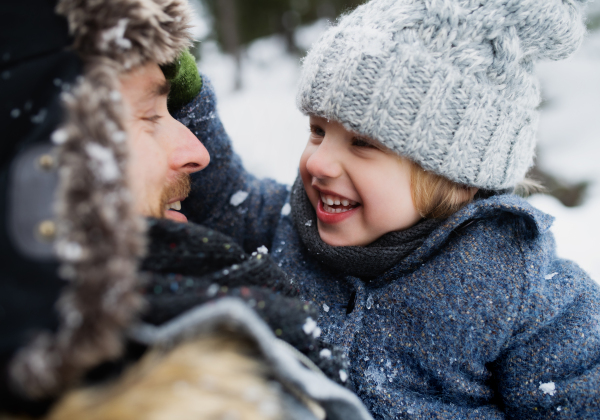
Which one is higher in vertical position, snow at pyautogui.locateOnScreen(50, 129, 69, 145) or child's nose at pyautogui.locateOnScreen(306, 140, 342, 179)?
snow at pyautogui.locateOnScreen(50, 129, 69, 145)

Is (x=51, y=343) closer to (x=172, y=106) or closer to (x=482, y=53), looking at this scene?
(x=172, y=106)

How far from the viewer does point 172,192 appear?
112 centimetres

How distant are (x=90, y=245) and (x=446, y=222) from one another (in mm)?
1012

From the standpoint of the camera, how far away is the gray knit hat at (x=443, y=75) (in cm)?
110

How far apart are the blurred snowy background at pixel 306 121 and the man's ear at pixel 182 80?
11 centimetres

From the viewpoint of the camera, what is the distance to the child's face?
47.8 inches

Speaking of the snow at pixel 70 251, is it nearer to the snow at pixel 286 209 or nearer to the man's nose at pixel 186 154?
the man's nose at pixel 186 154

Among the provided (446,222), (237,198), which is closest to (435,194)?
(446,222)

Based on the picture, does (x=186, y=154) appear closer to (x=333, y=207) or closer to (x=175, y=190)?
(x=175, y=190)

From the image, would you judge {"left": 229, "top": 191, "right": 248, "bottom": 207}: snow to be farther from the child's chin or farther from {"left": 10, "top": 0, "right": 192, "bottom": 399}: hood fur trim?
{"left": 10, "top": 0, "right": 192, "bottom": 399}: hood fur trim

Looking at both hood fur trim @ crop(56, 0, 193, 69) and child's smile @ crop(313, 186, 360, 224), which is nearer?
hood fur trim @ crop(56, 0, 193, 69)

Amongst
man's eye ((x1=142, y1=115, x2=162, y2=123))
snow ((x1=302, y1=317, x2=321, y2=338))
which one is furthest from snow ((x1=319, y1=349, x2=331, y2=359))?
man's eye ((x1=142, y1=115, x2=162, y2=123))

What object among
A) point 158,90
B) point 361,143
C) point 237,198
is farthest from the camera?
point 237,198

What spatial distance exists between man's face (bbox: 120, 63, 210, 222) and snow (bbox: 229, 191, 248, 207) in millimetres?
375
